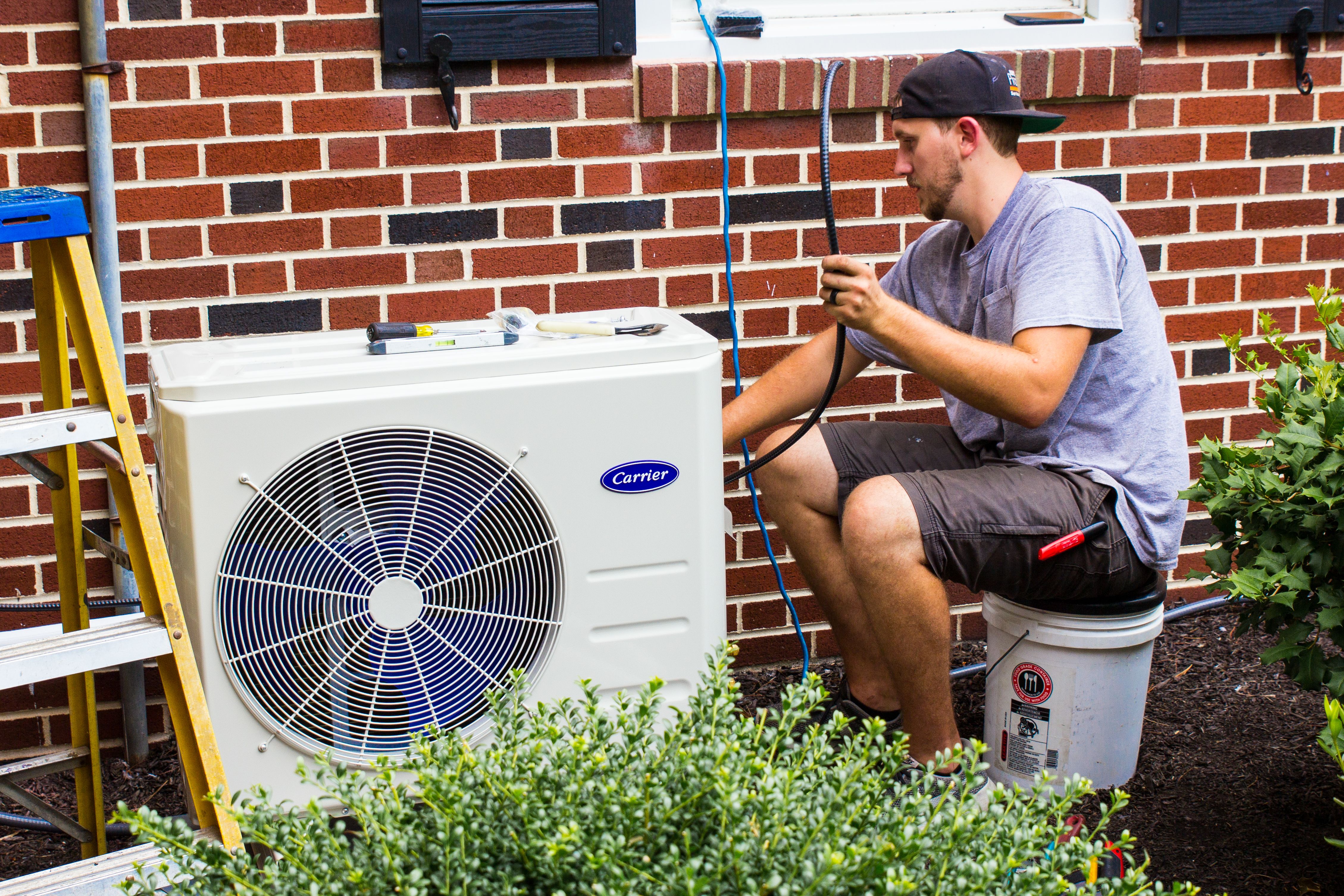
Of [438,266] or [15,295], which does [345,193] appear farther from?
[15,295]

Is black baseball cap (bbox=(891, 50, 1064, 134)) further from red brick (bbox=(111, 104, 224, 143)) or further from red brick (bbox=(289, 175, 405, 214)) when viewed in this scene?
red brick (bbox=(111, 104, 224, 143))

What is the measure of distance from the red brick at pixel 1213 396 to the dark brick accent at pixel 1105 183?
49cm

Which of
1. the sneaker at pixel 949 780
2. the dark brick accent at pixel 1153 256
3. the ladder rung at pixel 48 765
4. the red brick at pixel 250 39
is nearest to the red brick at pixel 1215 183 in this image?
the dark brick accent at pixel 1153 256

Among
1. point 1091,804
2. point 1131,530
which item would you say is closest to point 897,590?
point 1131,530

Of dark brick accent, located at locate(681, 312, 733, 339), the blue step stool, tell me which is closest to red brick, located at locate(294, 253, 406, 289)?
dark brick accent, located at locate(681, 312, 733, 339)

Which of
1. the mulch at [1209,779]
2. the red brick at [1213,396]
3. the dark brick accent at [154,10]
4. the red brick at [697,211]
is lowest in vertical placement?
the mulch at [1209,779]

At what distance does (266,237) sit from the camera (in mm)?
2496

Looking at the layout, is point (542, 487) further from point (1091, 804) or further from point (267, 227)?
point (1091, 804)

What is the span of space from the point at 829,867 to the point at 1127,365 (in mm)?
1424

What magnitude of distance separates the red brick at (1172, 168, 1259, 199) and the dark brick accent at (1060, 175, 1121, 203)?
141 mm

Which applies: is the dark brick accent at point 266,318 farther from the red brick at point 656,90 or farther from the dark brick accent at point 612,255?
the red brick at point 656,90

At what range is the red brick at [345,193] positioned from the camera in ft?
8.18

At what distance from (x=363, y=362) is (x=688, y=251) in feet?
3.50

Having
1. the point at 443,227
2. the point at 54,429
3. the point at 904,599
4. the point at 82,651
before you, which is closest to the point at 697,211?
the point at 443,227
